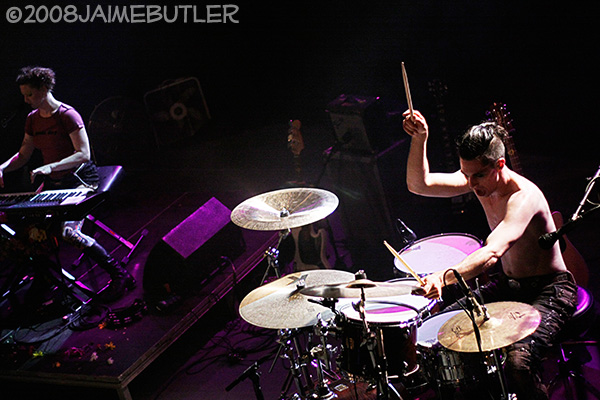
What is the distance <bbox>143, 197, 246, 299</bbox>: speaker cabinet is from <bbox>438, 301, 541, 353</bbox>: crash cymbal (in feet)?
9.74

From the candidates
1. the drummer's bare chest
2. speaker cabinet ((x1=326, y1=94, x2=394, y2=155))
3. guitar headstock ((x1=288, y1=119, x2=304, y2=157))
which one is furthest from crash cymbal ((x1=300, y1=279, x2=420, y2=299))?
guitar headstock ((x1=288, y1=119, x2=304, y2=157))

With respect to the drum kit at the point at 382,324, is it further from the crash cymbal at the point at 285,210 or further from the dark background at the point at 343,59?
the dark background at the point at 343,59

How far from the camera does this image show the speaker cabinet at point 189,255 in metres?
5.41

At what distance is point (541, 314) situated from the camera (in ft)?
10.8

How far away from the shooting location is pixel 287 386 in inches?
176

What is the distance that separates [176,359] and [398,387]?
7.59ft

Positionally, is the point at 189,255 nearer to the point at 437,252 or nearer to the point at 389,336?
the point at 437,252

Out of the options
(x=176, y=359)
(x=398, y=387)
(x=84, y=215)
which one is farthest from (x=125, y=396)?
(x=398, y=387)

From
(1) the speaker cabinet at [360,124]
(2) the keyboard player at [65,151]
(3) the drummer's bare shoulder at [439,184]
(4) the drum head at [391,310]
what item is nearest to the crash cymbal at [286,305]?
(4) the drum head at [391,310]

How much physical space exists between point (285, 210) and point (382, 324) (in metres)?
1.14

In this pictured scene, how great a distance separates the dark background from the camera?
6.93 metres

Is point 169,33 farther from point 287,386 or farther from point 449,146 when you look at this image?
point 287,386

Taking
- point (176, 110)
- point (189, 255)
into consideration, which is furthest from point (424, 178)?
point (176, 110)

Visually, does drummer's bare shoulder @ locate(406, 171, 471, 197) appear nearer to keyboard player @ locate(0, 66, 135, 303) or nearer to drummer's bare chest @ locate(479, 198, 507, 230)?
drummer's bare chest @ locate(479, 198, 507, 230)
